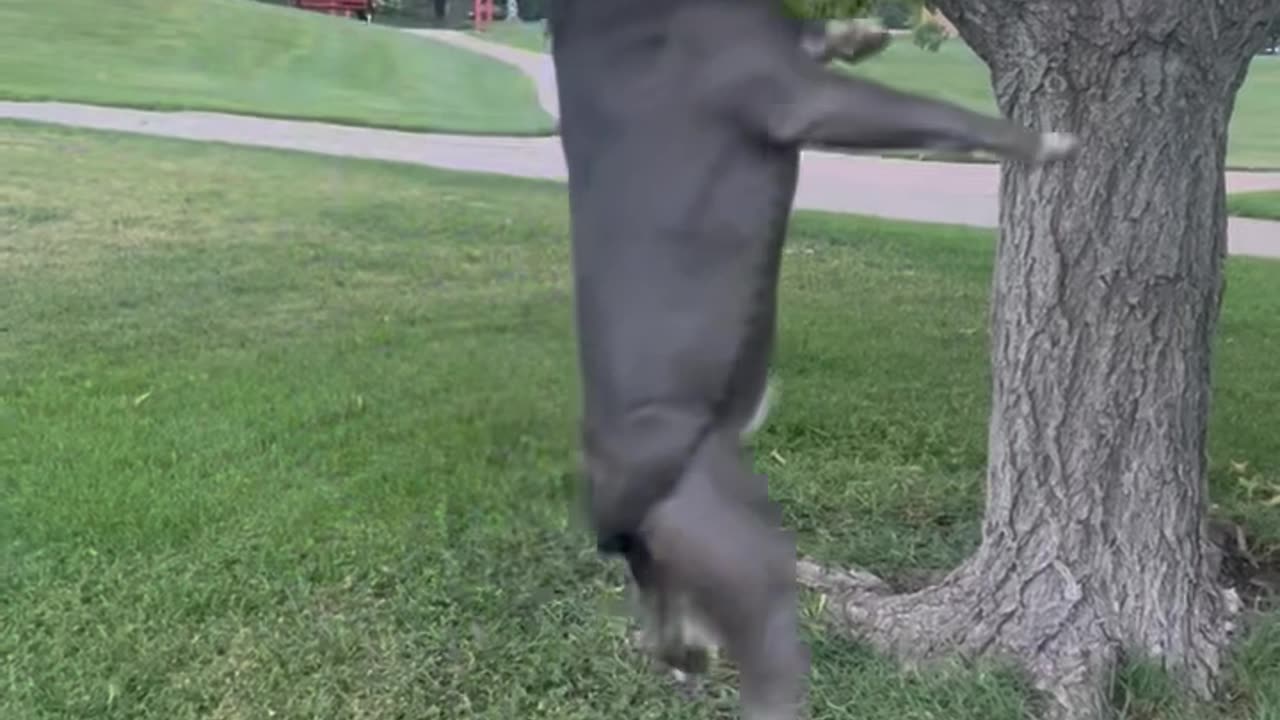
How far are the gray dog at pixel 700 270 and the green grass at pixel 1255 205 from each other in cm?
1018

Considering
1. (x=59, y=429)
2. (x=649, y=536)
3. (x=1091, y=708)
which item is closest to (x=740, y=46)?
(x=649, y=536)

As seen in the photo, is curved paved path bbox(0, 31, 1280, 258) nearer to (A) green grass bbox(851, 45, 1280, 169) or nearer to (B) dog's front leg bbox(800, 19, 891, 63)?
(A) green grass bbox(851, 45, 1280, 169)

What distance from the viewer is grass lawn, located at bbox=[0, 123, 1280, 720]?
3.18 meters

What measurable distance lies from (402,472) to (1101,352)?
207cm

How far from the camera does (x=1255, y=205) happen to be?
427 inches

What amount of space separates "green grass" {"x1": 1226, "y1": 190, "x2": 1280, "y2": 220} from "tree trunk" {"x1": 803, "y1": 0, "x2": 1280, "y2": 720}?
7.70 metres

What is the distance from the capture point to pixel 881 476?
4469 millimetres

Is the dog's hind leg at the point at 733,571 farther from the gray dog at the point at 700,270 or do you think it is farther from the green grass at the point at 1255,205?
the green grass at the point at 1255,205

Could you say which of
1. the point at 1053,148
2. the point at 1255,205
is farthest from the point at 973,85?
the point at 1053,148

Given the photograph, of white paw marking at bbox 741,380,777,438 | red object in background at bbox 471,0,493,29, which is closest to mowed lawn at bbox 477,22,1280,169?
red object in background at bbox 471,0,493,29

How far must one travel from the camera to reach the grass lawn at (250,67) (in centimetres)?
1392

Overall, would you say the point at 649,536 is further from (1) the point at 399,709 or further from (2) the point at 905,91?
(1) the point at 399,709

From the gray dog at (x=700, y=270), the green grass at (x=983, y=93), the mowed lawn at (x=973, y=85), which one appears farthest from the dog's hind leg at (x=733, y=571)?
the mowed lawn at (x=973, y=85)

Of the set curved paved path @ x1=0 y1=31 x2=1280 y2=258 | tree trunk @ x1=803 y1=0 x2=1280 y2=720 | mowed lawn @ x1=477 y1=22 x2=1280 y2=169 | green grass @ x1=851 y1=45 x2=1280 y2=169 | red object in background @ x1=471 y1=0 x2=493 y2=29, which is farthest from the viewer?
green grass @ x1=851 y1=45 x2=1280 y2=169
